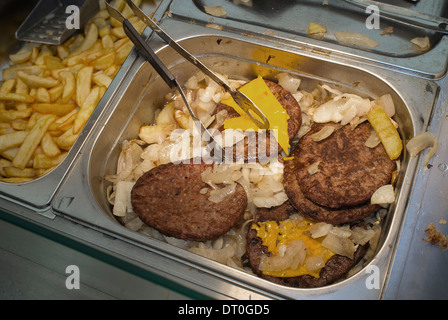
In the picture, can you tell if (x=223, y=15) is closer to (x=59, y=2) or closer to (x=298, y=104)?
(x=298, y=104)

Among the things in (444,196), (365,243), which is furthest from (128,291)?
(444,196)

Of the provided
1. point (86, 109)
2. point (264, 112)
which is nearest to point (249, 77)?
point (264, 112)

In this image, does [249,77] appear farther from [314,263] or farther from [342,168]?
[314,263]

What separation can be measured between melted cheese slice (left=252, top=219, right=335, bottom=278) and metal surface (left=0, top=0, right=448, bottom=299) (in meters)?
0.15

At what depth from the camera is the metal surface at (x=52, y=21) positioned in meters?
2.53

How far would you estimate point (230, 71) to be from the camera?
2.33 meters

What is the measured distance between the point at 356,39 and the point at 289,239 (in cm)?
126

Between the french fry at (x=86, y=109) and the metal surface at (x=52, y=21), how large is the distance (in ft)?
2.06

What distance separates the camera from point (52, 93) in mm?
2264

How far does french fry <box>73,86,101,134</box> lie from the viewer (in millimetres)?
2074

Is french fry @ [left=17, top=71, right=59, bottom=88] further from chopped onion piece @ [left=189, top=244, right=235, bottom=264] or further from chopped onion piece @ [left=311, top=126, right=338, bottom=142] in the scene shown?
chopped onion piece @ [left=311, top=126, right=338, bottom=142]

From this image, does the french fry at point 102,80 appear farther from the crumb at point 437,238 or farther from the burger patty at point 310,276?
the crumb at point 437,238

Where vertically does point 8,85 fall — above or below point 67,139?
above
